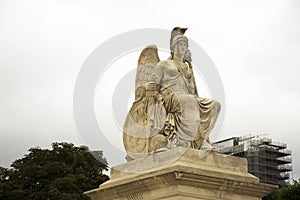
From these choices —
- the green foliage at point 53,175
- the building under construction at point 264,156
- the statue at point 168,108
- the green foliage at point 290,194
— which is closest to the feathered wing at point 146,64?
the statue at point 168,108

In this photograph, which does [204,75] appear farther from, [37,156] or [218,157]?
[37,156]

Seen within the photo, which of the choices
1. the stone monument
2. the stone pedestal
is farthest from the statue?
the stone pedestal

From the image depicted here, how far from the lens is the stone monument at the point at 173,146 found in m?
11.0

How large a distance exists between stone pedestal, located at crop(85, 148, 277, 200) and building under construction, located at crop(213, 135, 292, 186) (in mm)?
47971

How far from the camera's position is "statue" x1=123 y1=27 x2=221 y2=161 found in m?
12.1

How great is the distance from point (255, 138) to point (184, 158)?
59.6 meters

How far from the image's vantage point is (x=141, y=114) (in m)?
12.6

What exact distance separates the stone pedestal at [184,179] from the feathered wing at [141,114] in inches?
15.1

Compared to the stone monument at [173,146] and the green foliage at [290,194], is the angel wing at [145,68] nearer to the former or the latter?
the stone monument at [173,146]

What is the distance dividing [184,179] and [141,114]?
2.28m

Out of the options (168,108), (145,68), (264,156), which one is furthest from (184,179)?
(264,156)

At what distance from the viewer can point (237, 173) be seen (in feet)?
38.5

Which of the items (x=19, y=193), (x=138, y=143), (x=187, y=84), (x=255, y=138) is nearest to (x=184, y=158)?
(x=138, y=143)

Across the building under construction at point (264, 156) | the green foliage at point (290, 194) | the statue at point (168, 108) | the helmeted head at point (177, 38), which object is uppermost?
the building under construction at point (264, 156)
